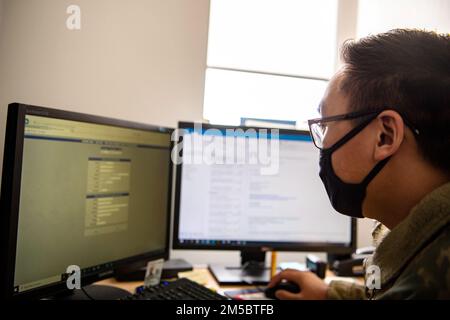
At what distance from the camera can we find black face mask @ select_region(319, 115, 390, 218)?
22.9 inches

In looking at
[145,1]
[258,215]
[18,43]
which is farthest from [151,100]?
[258,215]

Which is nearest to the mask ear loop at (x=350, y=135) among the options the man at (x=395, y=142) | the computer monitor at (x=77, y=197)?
the man at (x=395, y=142)

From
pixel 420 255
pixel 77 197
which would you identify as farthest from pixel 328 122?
pixel 77 197

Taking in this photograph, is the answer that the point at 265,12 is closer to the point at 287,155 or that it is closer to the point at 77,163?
the point at 287,155

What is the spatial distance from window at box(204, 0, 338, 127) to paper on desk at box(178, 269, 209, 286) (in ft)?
1.71

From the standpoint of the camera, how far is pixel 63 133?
0.70m

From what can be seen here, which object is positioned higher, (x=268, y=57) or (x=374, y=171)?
(x=268, y=57)

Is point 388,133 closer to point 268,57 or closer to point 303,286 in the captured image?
point 303,286

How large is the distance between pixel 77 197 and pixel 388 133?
670 mm

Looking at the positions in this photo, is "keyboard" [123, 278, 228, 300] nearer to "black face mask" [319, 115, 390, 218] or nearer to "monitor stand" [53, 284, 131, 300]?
"monitor stand" [53, 284, 131, 300]

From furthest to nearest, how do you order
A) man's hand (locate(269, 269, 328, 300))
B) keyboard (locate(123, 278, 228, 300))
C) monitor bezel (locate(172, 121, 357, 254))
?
1. monitor bezel (locate(172, 121, 357, 254))
2. man's hand (locate(269, 269, 328, 300))
3. keyboard (locate(123, 278, 228, 300))

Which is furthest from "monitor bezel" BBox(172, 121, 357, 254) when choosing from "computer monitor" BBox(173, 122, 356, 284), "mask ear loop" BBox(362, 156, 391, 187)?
"mask ear loop" BBox(362, 156, 391, 187)

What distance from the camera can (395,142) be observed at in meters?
0.53

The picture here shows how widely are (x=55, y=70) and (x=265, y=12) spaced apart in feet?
2.36
